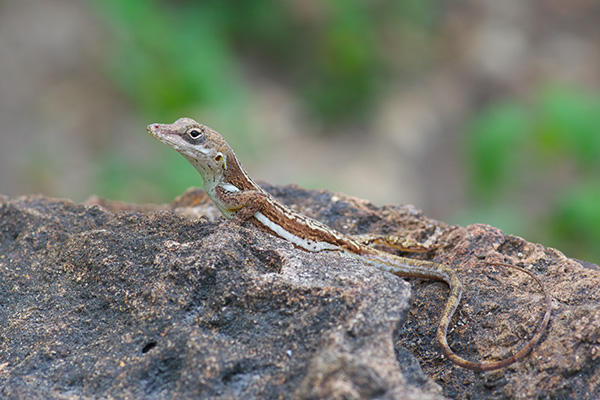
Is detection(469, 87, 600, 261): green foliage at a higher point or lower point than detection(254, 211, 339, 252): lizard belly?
higher

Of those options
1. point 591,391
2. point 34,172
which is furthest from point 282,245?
point 34,172

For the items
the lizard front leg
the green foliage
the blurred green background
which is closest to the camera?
the lizard front leg

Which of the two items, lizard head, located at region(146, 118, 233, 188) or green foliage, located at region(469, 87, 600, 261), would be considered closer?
lizard head, located at region(146, 118, 233, 188)

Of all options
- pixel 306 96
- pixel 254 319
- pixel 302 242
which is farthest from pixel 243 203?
pixel 306 96

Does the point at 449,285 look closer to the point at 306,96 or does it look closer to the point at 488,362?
the point at 488,362

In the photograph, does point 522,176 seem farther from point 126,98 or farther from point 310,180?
point 126,98

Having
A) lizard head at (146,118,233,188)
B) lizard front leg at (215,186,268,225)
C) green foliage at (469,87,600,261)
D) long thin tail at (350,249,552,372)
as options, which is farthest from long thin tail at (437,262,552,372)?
green foliage at (469,87,600,261)

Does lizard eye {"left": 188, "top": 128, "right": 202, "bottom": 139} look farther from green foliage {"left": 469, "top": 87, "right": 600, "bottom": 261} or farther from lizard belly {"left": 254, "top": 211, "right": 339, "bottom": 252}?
green foliage {"left": 469, "top": 87, "right": 600, "bottom": 261}
